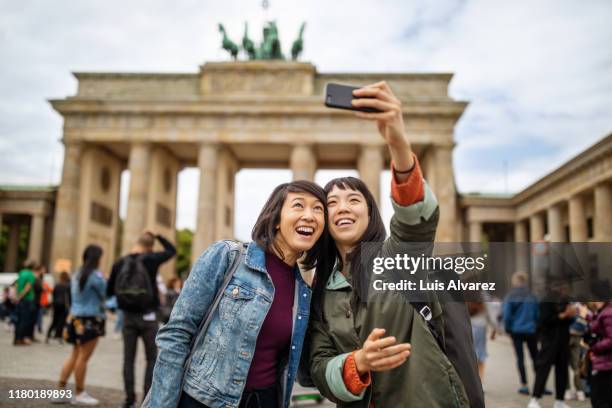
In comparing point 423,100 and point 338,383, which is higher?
point 423,100

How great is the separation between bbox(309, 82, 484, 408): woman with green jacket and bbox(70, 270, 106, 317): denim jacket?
6376 mm

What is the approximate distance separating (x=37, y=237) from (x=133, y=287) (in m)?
38.8

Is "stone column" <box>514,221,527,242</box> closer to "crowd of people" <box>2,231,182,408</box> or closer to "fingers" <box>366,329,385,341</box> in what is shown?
"crowd of people" <box>2,231,182,408</box>

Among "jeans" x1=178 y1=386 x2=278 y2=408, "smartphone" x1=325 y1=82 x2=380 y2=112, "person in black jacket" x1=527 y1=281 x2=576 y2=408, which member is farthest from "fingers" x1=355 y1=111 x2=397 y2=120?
"person in black jacket" x1=527 y1=281 x2=576 y2=408

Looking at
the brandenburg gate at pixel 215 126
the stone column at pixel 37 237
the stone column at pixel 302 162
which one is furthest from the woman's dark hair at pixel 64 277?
the stone column at pixel 37 237

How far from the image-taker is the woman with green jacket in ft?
6.68

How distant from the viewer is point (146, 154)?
37750mm

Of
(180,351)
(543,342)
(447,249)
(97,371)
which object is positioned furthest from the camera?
(97,371)

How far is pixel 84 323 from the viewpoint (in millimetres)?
7797

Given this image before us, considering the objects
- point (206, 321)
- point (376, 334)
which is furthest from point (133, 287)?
point (376, 334)

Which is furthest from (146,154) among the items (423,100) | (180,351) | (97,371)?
(180,351)

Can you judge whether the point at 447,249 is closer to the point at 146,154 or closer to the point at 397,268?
the point at 397,268

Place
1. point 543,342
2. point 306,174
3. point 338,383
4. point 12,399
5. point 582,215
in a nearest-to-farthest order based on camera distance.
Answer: point 338,383, point 12,399, point 543,342, point 582,215, point 306,174

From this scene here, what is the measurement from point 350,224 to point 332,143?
35.5 metres
